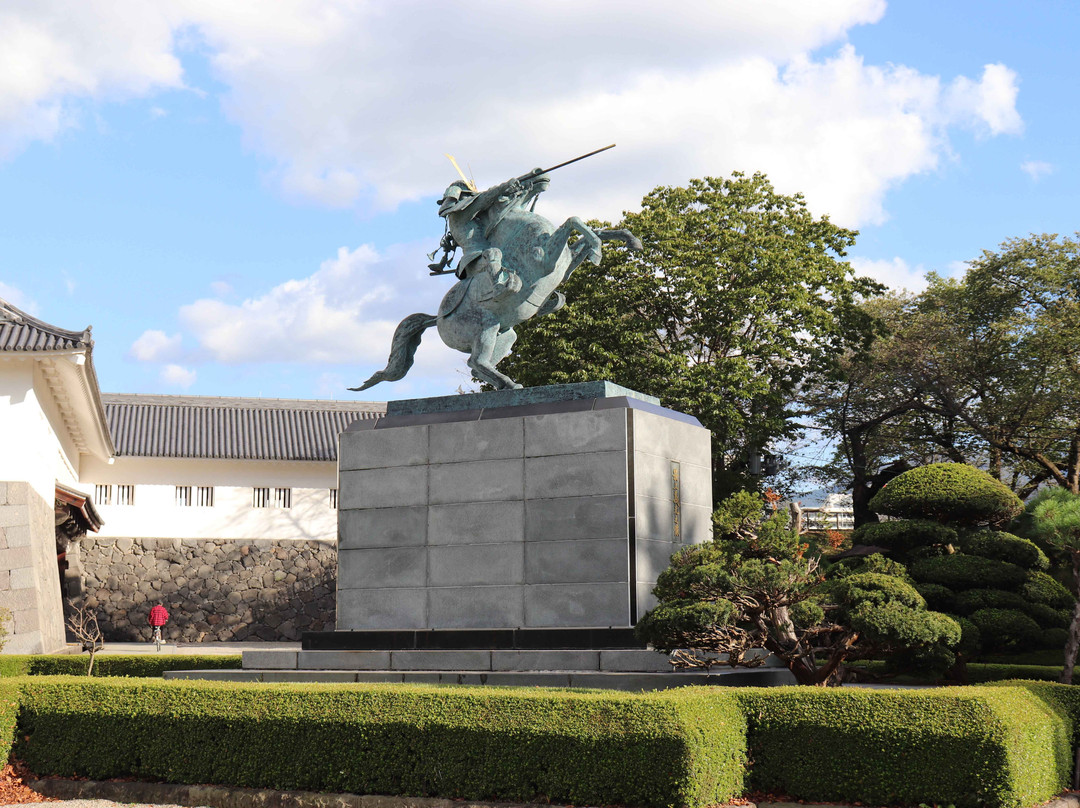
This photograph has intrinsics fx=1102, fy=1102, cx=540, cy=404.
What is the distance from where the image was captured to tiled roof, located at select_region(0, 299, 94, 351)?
17516 mm

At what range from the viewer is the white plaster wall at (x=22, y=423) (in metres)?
17.8

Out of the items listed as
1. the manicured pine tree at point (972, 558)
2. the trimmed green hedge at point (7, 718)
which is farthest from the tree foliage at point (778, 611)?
the trimmed green hedge at point (7, 718)

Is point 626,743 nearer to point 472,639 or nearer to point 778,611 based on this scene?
point 778,611

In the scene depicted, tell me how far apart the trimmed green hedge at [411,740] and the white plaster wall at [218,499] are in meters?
21.5

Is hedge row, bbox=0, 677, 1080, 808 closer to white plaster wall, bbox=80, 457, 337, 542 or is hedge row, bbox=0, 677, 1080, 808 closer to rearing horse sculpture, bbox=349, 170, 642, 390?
rearing horse sculpture, bbox=349, 170, 642, 390

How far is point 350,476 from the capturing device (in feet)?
35.9

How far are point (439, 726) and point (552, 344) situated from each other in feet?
55.8

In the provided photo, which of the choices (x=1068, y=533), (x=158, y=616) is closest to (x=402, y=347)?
(x=1068, y=533)

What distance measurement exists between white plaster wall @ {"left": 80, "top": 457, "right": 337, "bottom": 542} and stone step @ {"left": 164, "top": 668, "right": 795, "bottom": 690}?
2024 cm

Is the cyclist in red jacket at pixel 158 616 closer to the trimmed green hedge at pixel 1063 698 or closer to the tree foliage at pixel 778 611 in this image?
the tree foliage at pixel 778 611

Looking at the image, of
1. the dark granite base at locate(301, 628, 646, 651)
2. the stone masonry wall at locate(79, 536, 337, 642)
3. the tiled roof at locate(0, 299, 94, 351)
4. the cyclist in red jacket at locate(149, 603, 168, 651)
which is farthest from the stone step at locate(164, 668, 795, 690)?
the stone masonry wall at locate(79, 536, 337, 642)

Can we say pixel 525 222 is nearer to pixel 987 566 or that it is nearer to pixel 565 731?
pixel 565 731

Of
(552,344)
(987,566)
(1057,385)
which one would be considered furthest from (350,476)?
(1057,385)

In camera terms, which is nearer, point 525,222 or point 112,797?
point 112,797
